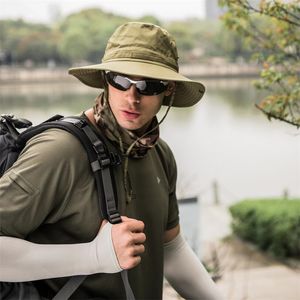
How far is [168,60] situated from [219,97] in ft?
120

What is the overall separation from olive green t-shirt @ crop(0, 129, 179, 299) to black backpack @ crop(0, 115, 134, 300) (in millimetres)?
19

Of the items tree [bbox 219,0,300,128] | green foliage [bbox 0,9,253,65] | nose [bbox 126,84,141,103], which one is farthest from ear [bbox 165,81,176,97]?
green foliage [bbox 0,9,253,65]

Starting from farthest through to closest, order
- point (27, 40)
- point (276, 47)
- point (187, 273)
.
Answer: point (27, 40), point (276, 47), point (187, 273)

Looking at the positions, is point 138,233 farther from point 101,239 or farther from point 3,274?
point 3,274

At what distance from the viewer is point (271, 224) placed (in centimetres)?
713

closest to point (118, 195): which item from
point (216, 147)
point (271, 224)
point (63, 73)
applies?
point (271, 224)

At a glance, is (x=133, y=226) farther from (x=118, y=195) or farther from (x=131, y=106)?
(x=131, y=106)

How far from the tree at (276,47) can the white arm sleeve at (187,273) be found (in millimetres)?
937

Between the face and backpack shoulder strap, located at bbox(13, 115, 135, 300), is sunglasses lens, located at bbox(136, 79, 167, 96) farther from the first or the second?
backpack shoulder strap, located at bbox(13, 115, 135, 300)

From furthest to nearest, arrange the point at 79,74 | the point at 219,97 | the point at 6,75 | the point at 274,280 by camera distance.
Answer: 1. the point at 219,97
2. the point at 6,75
3. the point at 274,280
4. the point at 79,74

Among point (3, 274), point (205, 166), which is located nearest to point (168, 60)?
point (3, 274)

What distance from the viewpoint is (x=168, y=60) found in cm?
131

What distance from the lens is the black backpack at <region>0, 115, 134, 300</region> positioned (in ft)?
3.76

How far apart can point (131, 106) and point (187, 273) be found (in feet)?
1.89
